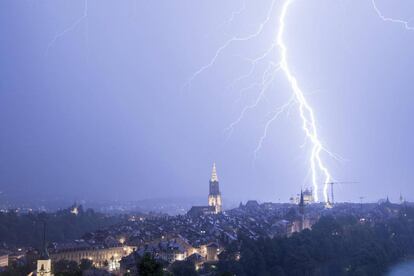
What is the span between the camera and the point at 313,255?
42969 millimetres

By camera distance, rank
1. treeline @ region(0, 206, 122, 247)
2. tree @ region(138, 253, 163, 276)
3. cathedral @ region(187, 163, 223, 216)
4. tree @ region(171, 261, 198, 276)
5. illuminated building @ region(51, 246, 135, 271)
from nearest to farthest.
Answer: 1. tree @ region(138, 253, 163, 276)
2. tree @ region(171, 261, 198, 276)
3. illuminated building @ region(51, 246, 135, 271)
4. treeline @ region(0, 206, 122, 247)
5. cathedral @ region(187, 163, 223, 216)

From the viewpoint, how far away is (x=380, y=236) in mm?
58844

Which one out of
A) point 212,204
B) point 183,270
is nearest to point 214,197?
point 212,204

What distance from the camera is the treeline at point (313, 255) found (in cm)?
3658

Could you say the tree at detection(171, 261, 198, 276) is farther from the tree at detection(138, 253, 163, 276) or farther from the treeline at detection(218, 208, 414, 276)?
the tree at detection(138, 253, 163, 276)

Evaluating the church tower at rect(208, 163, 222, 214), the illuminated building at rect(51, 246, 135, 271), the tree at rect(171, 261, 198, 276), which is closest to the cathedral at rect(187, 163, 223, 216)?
the church tower at rect(208, 163, 222, 214)

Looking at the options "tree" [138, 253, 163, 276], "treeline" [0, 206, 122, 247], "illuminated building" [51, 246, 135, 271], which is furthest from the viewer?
"treeline" [0, 206, 122, 247]

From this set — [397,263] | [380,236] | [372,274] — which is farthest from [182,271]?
[380,236]

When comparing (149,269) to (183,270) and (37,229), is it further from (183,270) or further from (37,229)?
(37,229)

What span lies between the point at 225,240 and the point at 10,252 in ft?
69.1

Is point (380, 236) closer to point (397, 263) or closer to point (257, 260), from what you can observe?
point (397, 263)

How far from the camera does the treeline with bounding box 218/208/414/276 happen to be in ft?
120

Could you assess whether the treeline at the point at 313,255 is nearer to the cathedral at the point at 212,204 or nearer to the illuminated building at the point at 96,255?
the illuminated building at the point at 96,255

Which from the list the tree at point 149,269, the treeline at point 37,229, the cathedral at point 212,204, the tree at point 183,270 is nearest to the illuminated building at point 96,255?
the tree at point 183,270
